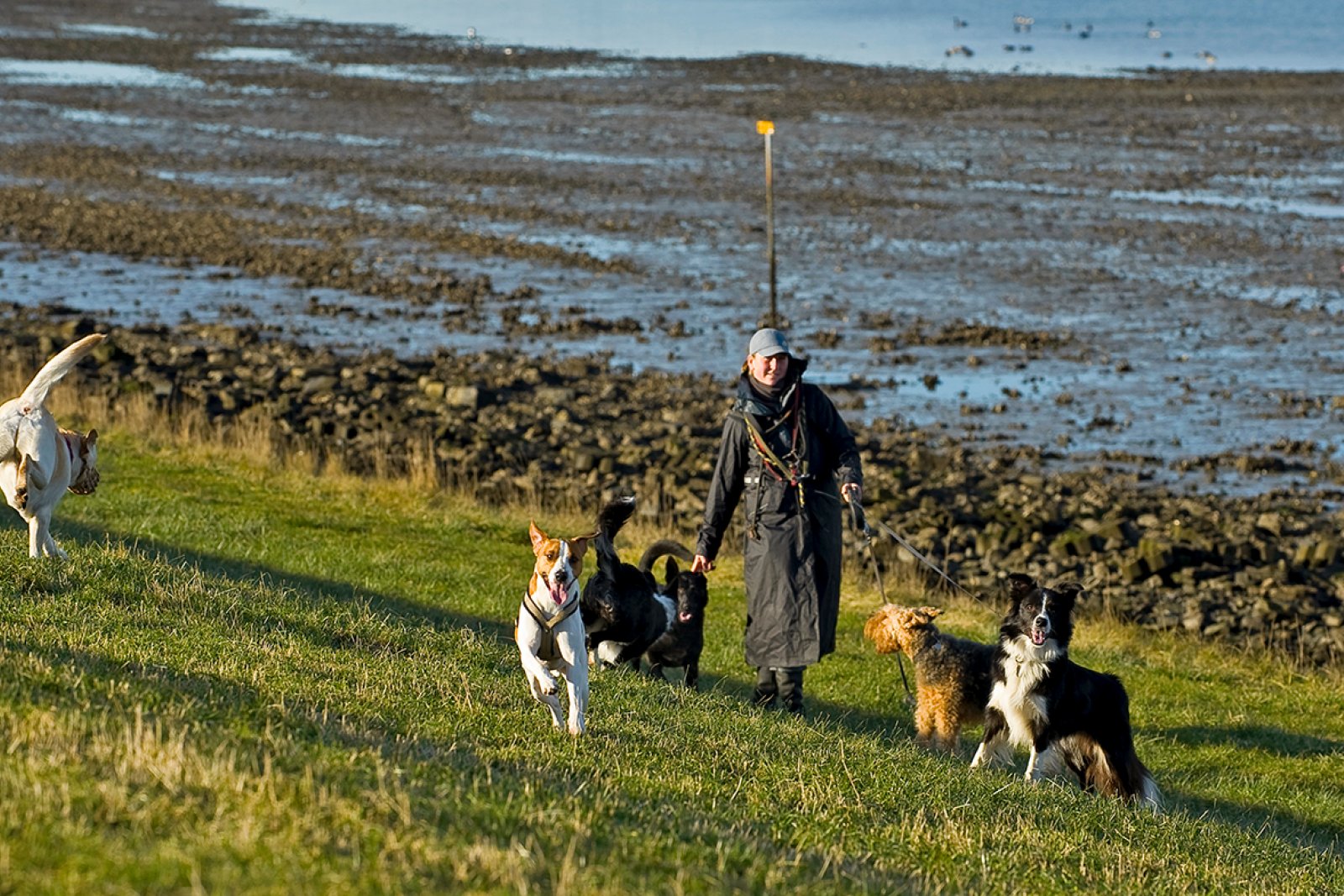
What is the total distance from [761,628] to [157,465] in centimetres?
1055

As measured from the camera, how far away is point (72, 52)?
254ft

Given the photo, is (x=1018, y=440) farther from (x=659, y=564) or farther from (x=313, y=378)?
(x=313, y=378)

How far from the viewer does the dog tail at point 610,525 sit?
31.7 feet

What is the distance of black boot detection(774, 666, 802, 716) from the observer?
11359mm

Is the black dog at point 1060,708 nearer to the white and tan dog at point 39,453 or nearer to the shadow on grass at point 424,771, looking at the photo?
the shadow on grass at point 424,771

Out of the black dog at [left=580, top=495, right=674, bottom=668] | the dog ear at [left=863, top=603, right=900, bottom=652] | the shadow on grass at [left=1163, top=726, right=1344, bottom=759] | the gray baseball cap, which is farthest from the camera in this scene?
the shadow on grass at [left=1163, top=726, right=1344, bottom=759]

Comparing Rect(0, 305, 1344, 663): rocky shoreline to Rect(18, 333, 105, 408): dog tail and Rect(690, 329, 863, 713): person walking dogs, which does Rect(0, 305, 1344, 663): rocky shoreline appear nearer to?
Rect(690, 329, 863, 713): person walking dogs

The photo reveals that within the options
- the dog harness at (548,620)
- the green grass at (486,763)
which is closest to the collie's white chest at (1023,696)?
the green grass at (486,763)

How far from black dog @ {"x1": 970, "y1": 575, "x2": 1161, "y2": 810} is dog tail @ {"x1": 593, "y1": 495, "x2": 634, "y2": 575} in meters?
2.17

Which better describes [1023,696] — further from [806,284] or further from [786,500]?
[806,284]

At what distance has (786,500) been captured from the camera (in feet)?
36.2

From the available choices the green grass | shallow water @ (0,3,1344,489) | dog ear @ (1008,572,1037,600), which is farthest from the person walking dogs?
shallow water @ (0,3,1344,489)

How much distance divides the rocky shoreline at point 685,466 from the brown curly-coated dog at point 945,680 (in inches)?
239

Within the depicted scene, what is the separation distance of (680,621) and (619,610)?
35.2 inches
